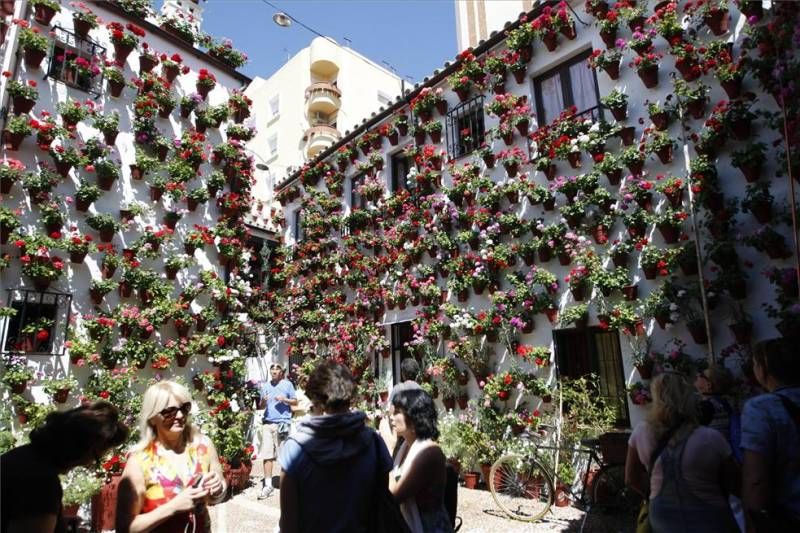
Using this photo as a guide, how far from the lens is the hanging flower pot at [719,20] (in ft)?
21.2

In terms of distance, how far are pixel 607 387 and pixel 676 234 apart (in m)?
2.45

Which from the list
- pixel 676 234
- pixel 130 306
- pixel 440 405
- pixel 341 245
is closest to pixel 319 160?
pixel 341 245

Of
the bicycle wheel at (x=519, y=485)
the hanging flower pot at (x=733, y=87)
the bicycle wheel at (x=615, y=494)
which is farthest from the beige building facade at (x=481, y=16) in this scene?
the bicycle wheel at (x=615, y=494)

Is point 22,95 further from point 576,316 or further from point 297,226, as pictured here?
point 576,316

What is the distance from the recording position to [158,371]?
833 centimetres

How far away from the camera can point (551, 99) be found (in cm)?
859

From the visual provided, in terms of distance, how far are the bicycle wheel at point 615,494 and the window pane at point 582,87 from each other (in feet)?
18.8

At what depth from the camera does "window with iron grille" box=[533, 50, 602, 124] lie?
26.4 ft

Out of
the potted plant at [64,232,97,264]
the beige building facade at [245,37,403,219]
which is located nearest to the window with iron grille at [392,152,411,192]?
the potted plant at [64,232,97,264]

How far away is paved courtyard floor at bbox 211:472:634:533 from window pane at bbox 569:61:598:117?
20.7ft

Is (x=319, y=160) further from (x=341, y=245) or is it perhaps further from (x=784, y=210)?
(x=784, y=210)

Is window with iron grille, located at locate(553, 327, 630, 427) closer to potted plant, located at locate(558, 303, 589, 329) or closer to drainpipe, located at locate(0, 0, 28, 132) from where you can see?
potted plant, located at locate(558, 303, 589, 329)

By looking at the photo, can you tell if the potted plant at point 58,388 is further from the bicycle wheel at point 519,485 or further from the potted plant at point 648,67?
the potted plant at point 648,67

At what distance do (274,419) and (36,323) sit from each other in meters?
3.95
